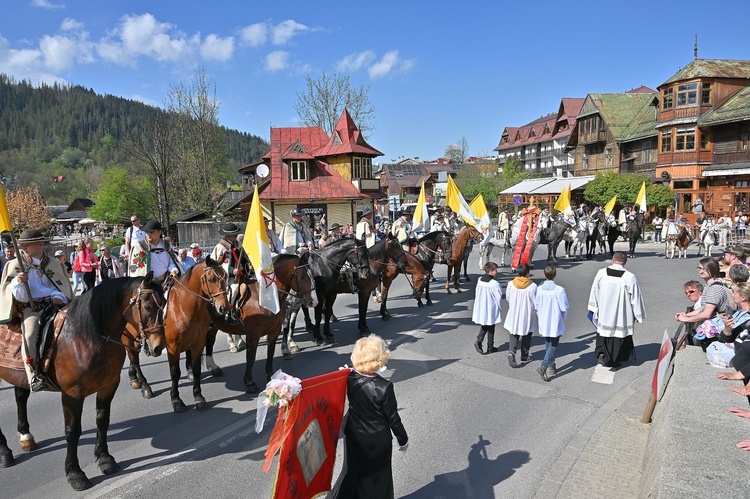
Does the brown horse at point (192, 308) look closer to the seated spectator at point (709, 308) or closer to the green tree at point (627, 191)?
the seated spectator at point (709, 308)

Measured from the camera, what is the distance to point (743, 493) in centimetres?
376

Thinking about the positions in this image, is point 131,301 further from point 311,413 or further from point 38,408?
point 38,408

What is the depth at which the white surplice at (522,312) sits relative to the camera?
830 cm

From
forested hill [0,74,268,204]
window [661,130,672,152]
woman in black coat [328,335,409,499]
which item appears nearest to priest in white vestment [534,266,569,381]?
woman in black coat [328,335,409,499]

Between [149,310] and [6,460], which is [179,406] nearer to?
[6,460]

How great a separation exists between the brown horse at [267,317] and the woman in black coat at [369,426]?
151 inches

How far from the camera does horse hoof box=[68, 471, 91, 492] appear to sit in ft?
16.6

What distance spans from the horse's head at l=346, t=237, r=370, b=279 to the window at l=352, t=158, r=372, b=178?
1052 inches

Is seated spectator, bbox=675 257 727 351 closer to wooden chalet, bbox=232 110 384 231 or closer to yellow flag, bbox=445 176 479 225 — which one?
yellow flag, bbox=445 176 479 225

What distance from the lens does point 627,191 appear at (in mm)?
35656

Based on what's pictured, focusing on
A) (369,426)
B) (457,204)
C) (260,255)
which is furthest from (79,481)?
(457,204)

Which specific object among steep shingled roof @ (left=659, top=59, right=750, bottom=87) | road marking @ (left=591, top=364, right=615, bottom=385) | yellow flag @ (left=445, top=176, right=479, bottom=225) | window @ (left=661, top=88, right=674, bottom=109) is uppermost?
steep shingled roof @ (left=659, top=59, right=750, bottom=87)

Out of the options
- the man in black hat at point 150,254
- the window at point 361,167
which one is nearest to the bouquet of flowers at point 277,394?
the man in black hat at point 150,254

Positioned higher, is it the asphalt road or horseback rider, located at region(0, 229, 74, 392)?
horseback rider, located at region(0, 229, 74, 392)
